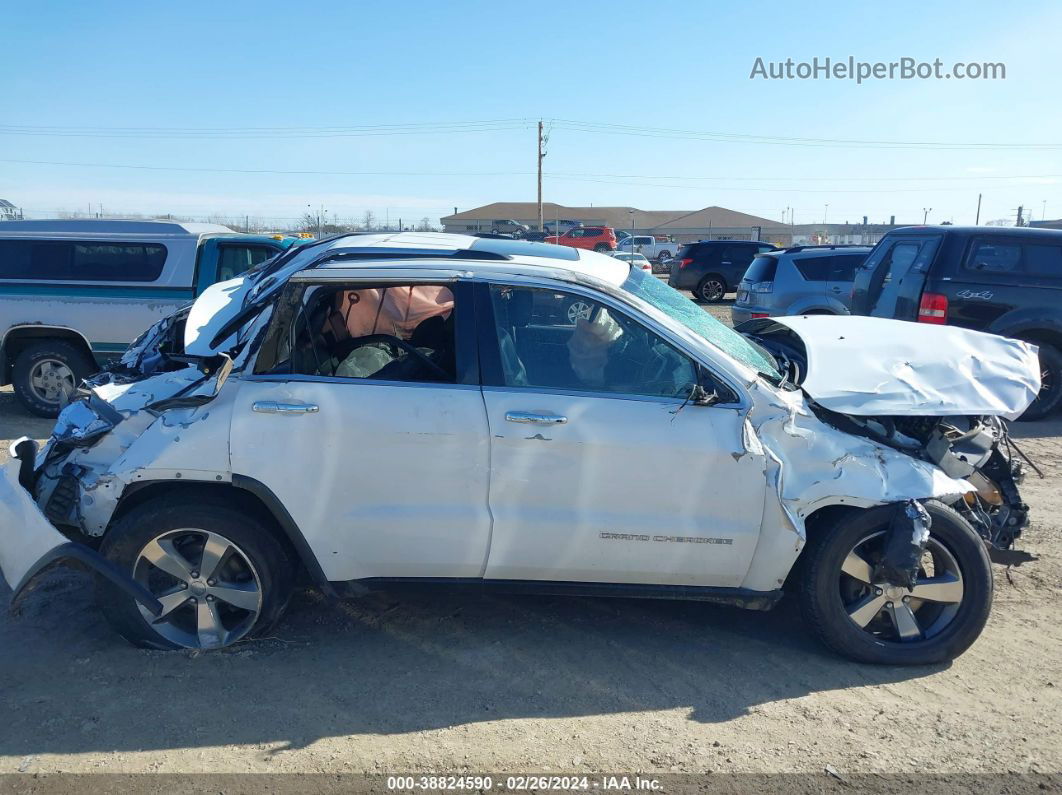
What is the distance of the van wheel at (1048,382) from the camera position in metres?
8.62

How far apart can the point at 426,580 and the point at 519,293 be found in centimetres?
138

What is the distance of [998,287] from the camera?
8562 mm

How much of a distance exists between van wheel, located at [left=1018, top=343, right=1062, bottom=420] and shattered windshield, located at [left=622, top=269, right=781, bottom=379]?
19.4 ft

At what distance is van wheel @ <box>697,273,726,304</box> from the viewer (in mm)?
23266

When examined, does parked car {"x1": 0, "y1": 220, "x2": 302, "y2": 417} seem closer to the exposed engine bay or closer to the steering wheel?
the steering wheel

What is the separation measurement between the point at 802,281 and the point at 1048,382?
4.70 meters

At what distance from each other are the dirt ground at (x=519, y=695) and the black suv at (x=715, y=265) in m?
19.4

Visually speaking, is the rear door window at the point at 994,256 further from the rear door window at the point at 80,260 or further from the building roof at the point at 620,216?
the building roof at the point at 620,216

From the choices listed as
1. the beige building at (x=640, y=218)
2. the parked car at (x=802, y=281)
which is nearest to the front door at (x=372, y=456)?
the parked car at (x=802, y=281)

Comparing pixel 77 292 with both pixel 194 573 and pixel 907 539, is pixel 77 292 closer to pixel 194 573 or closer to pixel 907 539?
pixel 194 573

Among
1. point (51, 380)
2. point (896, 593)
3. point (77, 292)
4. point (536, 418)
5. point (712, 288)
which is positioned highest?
point (77, 292)

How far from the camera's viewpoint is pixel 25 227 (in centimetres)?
855

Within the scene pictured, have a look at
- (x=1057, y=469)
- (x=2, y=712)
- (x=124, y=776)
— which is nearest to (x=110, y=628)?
(x=2, y=712)

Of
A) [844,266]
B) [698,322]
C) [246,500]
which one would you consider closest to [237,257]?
[246,500]
